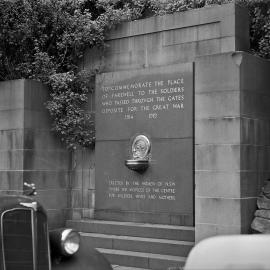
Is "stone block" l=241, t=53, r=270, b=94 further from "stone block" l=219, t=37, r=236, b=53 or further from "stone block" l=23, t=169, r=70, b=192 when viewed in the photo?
"stone block" l=23, t=169, r=70, b=192

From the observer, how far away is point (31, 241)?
17.2ft

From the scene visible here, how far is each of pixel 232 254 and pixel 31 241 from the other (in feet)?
8.88

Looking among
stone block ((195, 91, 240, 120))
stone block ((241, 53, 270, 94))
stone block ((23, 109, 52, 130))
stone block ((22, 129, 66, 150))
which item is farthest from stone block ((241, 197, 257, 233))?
stone block ((23, 109, 52, 130))

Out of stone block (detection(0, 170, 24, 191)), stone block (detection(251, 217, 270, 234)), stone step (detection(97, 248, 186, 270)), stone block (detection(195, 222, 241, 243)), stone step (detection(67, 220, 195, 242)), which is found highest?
stone block (detection(0, 170, 24, 191))

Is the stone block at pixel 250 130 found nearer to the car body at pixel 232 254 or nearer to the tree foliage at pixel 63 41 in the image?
the tree foliage at pixel 63 41

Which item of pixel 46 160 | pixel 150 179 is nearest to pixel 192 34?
pixel 150 179

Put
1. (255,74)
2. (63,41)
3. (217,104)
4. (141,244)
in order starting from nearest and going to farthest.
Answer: (217,104), (255,74), (141,244), (63,41)

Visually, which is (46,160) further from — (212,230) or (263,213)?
(263,213)

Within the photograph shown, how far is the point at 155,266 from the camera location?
9133mm

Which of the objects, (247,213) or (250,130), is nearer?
(247,213)

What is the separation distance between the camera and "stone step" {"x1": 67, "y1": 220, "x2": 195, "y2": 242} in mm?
9617

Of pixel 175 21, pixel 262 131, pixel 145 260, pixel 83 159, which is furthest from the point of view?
pixel 83 159

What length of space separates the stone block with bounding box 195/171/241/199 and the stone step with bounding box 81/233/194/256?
1.04m

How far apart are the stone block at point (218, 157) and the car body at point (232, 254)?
567cm
